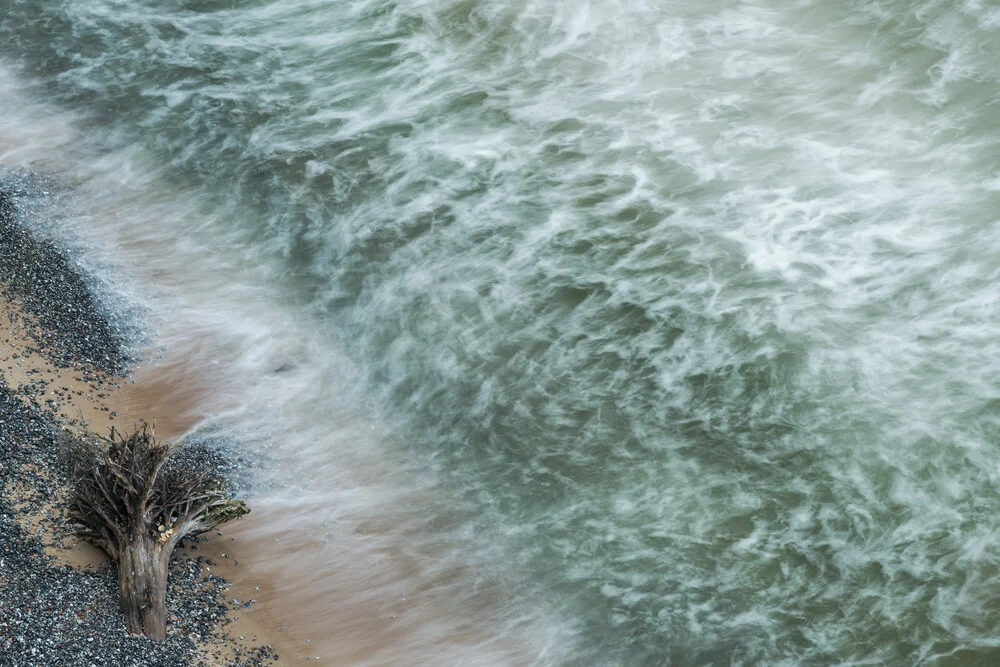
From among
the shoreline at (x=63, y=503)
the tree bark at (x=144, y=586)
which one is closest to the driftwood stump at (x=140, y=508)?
the tree bark at (x=144, y=586)

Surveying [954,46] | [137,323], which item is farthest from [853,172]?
[137,323]

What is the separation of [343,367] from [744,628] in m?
4.95

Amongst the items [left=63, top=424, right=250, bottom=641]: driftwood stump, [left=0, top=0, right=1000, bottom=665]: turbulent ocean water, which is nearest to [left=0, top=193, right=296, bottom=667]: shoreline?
[left=63, top=424, right=250, bottom=641]: driftwood stump

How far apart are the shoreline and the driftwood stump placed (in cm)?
16

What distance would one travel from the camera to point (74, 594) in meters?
8.86

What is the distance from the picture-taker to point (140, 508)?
9.31 m

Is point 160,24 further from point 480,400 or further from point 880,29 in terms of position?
point 880,29

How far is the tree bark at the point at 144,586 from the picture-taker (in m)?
8.86

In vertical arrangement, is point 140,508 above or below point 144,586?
above

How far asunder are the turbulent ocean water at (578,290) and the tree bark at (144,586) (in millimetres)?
1288

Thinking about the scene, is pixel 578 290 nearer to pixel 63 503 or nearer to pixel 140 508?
pixel 140 508

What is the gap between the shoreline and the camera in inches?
352

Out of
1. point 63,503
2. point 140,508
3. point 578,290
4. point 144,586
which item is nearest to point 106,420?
point 63,503

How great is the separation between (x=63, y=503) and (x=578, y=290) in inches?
239
